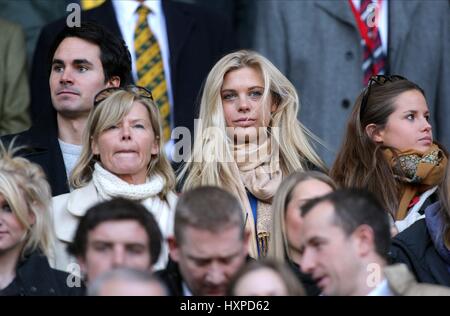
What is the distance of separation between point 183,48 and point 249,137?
4.41 ft

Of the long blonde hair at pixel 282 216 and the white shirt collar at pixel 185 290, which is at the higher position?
the long blonde hair at pixel 282 216

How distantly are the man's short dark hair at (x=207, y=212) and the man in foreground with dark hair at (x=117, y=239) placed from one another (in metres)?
0.15

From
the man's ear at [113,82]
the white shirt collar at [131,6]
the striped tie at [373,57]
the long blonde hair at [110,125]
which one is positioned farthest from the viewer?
the striped tie at [373,57]

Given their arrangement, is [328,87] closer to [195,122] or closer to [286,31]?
[286,31]

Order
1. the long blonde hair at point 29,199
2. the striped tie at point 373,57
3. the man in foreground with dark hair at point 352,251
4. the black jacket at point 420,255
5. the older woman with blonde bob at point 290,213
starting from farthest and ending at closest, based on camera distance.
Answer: the striped tie at point 373,57 → the black jacket at point 420,255 → the older woman with blonde bob at point 290,213 → the long blonde hair at point 29,199 → the man in foreground with dark hair at point 352,251

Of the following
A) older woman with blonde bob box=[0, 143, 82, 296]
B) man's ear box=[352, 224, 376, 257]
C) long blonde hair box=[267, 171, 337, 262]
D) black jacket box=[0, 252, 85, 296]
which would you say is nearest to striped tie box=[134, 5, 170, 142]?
long blonde hair box=[267, 171, 337, 262]

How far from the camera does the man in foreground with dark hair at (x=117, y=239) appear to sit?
260 inches

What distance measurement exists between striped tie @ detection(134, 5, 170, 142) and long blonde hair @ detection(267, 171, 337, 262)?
1872 millimetres

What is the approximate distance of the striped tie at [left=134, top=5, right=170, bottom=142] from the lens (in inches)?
366

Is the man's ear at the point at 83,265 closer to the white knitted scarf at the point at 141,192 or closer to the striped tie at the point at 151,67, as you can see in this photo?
the white knitted scarf at the point at 141,192

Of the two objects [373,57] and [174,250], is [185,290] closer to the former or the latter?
[174,250]

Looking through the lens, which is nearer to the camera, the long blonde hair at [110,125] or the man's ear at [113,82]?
the long blonde hair at [110,125]

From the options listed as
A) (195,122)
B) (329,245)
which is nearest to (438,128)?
(195,122)

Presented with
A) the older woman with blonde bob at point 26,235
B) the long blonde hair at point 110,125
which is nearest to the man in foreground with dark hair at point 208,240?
the older woman with blonde bob at point 26,235
